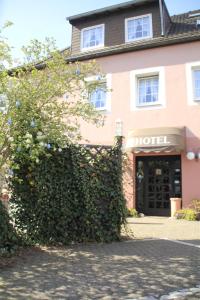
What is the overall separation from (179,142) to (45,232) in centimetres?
824

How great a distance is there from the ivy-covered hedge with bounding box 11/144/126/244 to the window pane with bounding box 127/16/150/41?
32.6 feet

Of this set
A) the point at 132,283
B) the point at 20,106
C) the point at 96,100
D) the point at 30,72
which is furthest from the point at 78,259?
the point at 96,100

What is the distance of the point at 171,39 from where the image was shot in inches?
637

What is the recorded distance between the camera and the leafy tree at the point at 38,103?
7.39 metres

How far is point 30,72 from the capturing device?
26.9ft

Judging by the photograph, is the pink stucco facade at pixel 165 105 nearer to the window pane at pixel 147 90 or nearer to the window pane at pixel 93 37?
the window pane at pixel 147 90

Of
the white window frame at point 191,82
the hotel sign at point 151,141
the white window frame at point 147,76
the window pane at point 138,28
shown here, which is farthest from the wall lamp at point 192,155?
the window pane at point 138,28

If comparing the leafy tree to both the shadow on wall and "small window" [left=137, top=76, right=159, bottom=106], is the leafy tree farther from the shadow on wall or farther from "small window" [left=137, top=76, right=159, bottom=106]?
"small window" [left=137, top=76, right=159, bottom=106]

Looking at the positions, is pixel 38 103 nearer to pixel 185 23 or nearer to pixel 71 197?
pixel 71 197

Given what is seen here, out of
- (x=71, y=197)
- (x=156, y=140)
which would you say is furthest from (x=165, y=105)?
(x=71, y=197)

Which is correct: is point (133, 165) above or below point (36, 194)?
above

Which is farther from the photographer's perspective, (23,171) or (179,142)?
(179,142)

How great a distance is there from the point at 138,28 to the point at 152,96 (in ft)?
11.6

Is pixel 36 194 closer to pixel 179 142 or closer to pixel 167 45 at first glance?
pixel 179 142
